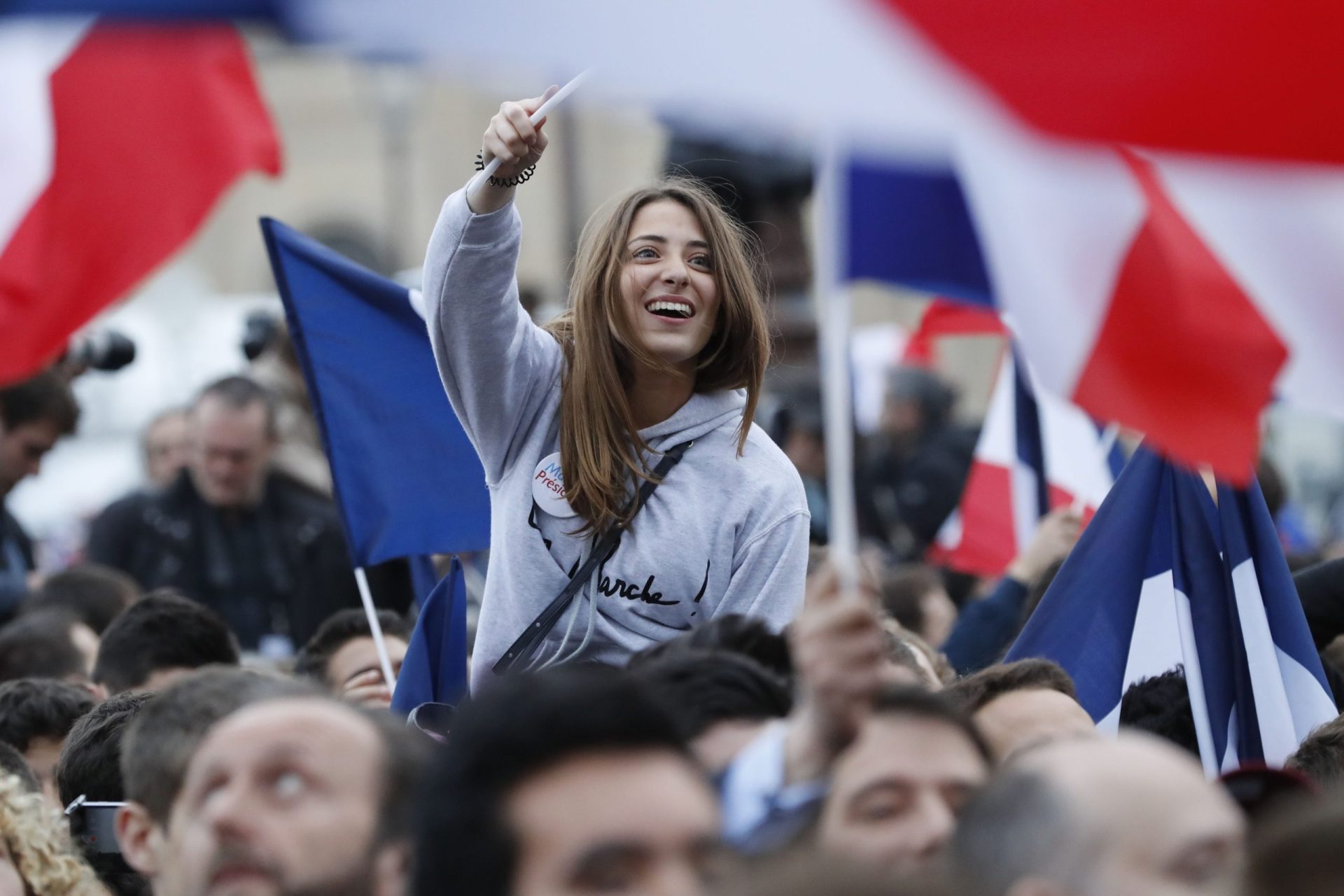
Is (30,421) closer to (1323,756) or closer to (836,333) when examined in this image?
(1323,756)

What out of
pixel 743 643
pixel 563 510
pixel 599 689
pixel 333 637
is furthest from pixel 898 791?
pixel 333 637

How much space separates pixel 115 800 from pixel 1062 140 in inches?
87.1

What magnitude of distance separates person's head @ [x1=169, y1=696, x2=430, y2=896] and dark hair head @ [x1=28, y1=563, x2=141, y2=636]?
11.9 ft

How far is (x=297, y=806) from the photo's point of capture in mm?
2654

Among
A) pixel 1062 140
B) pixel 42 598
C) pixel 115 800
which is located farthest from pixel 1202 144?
pixel 42 598

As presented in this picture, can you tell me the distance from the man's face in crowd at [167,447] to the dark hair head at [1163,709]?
4536mm

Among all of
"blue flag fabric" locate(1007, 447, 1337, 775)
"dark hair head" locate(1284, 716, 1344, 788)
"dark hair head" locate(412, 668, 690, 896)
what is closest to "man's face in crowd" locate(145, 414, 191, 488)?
"blue flag fabric" locate(1007, 447, 1337, 775)

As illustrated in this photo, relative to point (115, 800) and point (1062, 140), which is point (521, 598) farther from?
point (1062, 140)

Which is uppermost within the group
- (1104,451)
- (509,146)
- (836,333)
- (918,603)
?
(509,146)

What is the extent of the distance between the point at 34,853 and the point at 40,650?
2222 mm

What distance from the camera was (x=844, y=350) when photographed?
2.78m

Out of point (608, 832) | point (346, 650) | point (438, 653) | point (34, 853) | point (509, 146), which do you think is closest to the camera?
point (608, 832)

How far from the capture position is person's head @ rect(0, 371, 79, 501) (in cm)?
642

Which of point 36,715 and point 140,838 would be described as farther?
point 36,715
